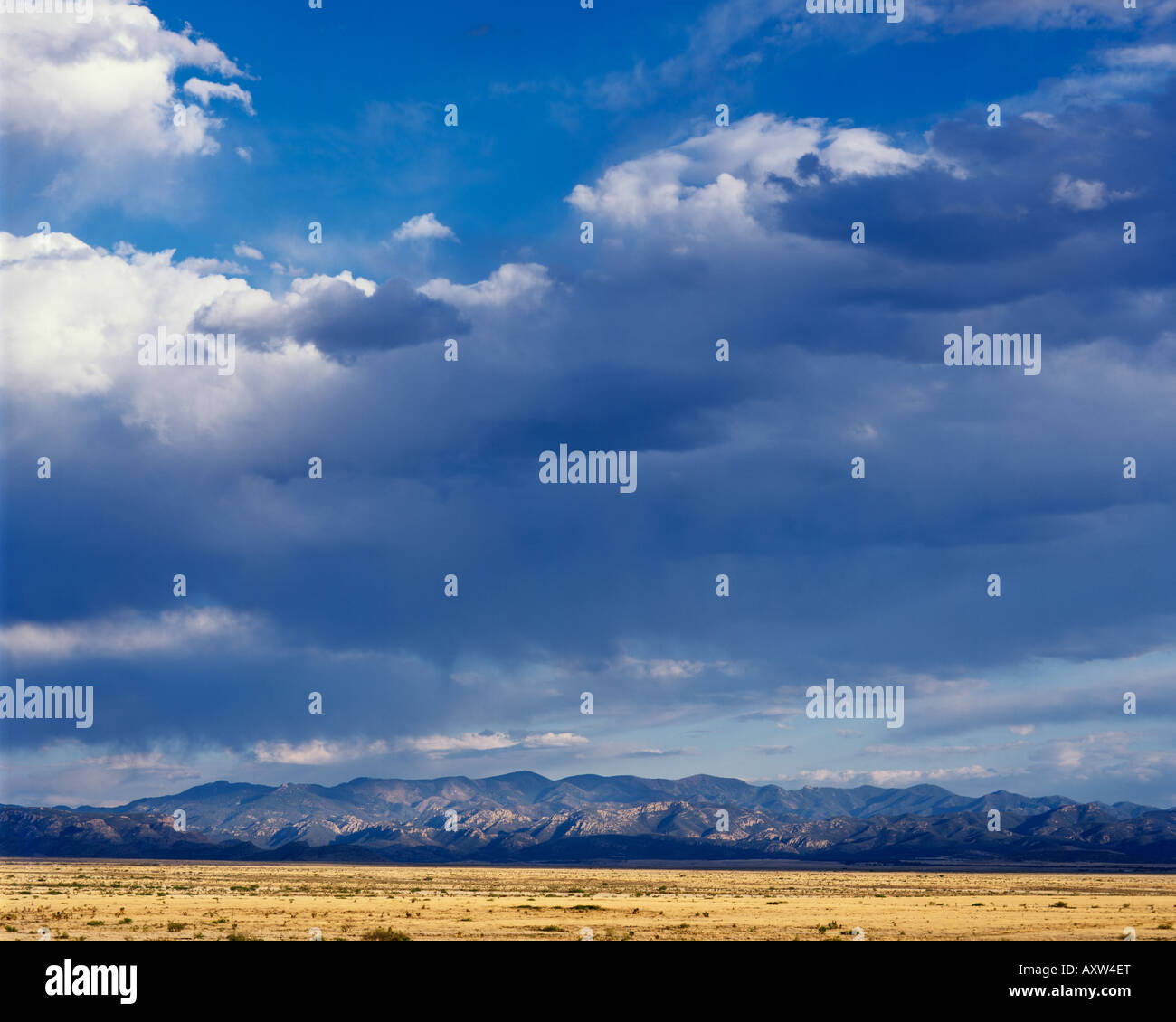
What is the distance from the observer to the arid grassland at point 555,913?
71.3m

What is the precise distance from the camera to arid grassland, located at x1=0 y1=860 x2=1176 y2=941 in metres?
71.3

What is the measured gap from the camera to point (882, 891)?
481ft

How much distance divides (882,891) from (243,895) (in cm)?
7963

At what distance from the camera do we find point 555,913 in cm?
9056
